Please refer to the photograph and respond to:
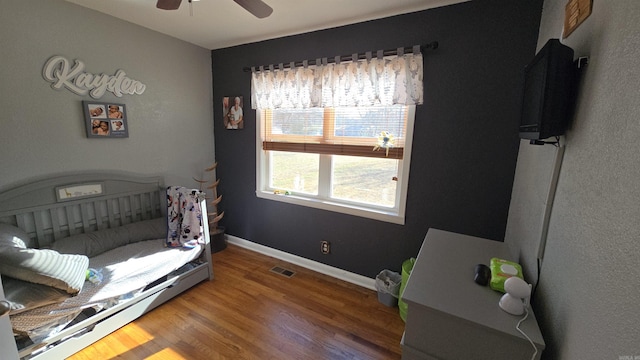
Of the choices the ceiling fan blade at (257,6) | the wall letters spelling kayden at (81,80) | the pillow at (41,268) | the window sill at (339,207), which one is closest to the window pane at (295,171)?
the window sill at (339,207)

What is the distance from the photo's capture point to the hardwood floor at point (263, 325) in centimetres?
165

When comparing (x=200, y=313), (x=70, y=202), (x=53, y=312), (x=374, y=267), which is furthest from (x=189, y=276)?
(x=374, y=267)

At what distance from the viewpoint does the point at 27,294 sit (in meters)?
1.36

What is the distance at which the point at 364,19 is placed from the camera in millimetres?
2064

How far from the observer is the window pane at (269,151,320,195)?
2604 mm

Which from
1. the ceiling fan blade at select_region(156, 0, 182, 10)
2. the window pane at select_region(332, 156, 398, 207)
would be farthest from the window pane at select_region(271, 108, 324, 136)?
the ceiling fan blade at select_region(156, 0, 182, 10)

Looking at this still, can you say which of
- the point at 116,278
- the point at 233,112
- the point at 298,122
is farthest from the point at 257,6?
the point at 116,278

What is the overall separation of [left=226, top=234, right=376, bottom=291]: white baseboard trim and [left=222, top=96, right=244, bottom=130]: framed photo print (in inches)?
54.3

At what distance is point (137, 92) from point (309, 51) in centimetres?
167

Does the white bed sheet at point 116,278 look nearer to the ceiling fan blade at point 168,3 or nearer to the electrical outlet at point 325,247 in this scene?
the electrical outlet at point 325,247

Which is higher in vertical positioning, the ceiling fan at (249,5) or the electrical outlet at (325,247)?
the ceiling fan at (249,5)

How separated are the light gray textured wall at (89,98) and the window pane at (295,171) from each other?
0.96 metres

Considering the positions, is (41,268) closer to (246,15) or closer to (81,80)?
(81,80)

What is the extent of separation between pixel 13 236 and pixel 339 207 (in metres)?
2.31
